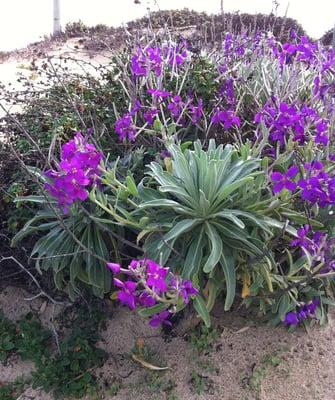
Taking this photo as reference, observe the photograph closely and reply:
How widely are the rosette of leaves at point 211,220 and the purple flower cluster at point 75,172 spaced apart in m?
0.31

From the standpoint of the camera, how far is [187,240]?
261 centimetres

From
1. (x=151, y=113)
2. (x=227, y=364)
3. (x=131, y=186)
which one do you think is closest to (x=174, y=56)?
(x=151, y=113)

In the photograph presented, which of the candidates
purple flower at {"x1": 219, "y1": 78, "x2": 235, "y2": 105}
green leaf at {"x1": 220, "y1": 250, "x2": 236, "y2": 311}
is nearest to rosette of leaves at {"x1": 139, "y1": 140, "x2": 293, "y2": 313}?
green leaf at {"x1": 220, "y1": 250, "x2": 236, "y2": 311}

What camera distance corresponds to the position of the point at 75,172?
226 centimetres

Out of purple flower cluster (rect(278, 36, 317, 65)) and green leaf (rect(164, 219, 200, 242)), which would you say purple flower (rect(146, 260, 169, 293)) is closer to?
green leaf (rect(164, 219, 200, 242))

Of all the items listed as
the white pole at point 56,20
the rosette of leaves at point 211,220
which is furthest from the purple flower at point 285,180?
the white pole at point 56,20

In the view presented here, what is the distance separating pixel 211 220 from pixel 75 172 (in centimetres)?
69

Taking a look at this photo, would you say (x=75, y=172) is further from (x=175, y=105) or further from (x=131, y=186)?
(x=175, y=105)

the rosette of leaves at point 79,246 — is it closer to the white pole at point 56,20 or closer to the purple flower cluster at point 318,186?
the purple flower cluster at point 318,186

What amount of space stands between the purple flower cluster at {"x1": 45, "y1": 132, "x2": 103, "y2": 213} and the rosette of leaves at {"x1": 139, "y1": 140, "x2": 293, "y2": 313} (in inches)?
12.2

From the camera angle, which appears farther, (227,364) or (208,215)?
(227,364)

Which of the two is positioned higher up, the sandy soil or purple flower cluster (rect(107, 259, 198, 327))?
purple flower cluster (rect(107, 259, 198, 327))

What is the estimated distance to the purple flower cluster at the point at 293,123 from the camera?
257 cm

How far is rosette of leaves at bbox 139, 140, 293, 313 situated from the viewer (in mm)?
2453
